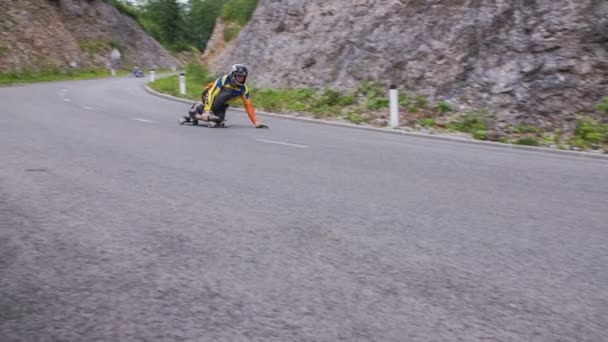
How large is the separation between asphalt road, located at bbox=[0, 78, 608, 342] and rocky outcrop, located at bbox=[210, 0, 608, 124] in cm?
671

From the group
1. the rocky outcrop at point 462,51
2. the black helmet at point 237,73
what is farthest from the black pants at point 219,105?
the rocky outcrop at point 462,51

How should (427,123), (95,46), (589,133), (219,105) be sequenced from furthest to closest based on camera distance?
(95,46) → (427,123) → (219,105) → (589,133)

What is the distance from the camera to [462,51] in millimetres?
17281

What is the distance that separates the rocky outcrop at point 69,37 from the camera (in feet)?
159

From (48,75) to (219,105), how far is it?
39.8 meters

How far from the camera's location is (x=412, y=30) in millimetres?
19344

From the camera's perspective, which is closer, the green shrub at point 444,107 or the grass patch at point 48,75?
the green shrub at point 444,107

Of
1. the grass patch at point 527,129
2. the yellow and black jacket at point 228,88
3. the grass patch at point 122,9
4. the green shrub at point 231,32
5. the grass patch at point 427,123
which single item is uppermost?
the grass patch at point 122,9

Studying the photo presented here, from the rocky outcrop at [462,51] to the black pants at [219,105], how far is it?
6389 millimetres

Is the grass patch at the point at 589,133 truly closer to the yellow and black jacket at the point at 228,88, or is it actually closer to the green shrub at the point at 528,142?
the green shrub at the point at 528,142

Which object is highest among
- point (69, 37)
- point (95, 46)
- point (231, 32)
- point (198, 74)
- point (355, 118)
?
point (69, 37)

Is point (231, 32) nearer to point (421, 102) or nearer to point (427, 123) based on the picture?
point (421, 102)

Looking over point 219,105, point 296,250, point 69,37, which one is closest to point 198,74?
point 219,105

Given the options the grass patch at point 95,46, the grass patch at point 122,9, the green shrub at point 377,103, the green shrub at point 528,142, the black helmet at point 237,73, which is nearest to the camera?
the green shrub at point 528,142
